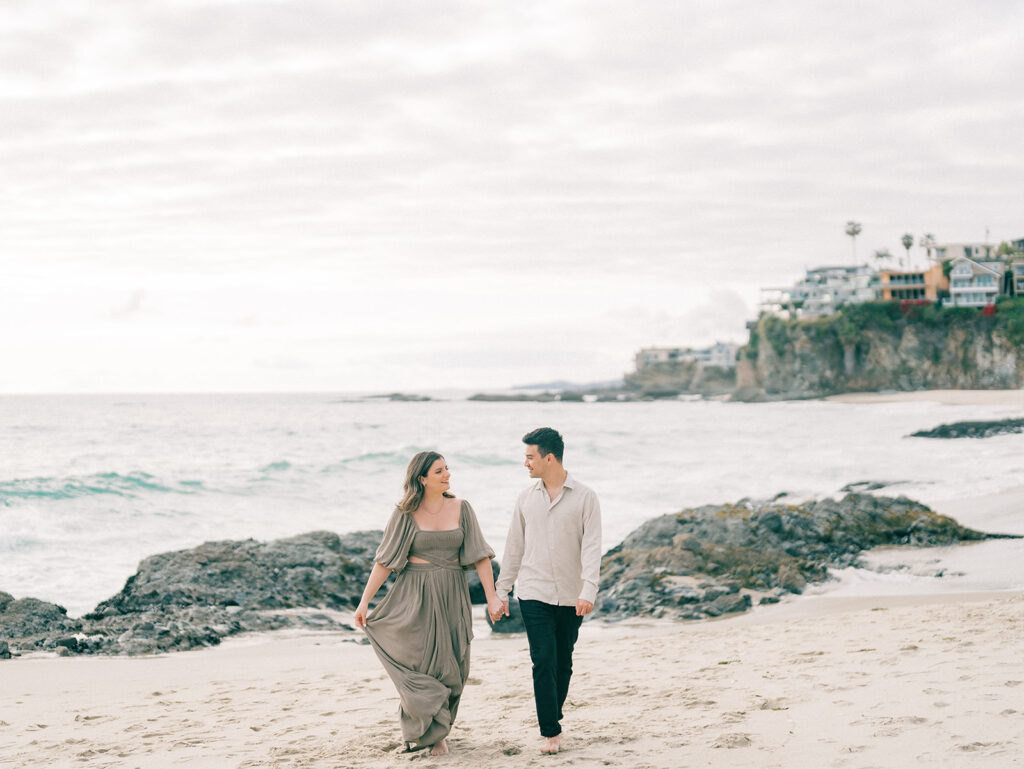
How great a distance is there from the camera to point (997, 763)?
419 cm

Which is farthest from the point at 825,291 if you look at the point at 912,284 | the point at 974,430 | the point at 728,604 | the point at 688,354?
the point at 728,604

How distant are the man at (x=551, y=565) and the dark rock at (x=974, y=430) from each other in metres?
33.9

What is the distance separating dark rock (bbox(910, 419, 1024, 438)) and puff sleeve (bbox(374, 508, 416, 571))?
113 ft

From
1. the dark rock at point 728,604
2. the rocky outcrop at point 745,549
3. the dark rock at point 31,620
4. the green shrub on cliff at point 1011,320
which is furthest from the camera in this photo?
the green shrub on cliff at point 1011,320

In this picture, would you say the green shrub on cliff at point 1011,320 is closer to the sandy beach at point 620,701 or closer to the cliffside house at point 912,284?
the cliffside house at point 912,284

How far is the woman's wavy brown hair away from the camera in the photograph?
5.07 m

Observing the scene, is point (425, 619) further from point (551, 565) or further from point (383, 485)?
point (383, 485)

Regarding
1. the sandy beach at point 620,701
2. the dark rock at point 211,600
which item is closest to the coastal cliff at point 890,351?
the dark rock at point 211,600

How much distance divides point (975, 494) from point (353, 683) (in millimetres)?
15625

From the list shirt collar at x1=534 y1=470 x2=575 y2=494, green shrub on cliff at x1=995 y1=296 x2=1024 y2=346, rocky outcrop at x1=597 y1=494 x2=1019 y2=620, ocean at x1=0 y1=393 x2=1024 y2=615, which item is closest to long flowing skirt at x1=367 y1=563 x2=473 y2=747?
shirt collar at x1=534 y1=470 x2=575 y2=494

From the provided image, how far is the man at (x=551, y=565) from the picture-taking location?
195 inches

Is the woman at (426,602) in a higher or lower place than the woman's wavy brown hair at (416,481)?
lower

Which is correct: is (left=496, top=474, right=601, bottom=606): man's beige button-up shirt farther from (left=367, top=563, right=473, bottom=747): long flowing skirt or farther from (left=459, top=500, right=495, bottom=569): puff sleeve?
(left=367, top=563, right=473, bottom=747): long flowing skirt

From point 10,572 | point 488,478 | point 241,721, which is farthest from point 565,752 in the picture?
point 488,478
